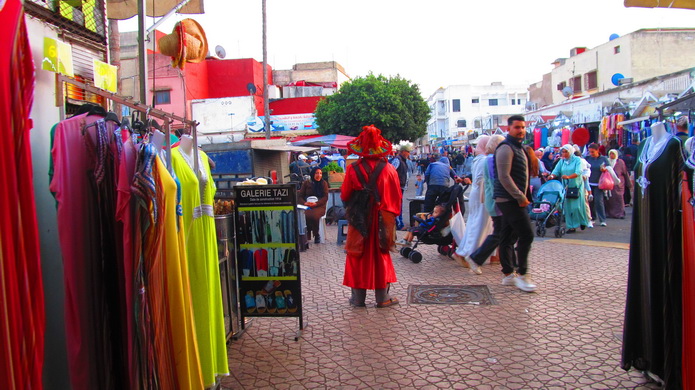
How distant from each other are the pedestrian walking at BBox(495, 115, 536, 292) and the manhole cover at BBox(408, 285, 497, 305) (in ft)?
1.67

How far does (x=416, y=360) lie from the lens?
4480 mm

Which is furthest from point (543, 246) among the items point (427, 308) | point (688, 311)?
point (688, 311)

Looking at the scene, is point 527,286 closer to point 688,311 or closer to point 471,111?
point 688,311

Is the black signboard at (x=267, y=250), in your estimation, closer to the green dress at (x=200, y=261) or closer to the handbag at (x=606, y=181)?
the green dress at (x=200, y=261)

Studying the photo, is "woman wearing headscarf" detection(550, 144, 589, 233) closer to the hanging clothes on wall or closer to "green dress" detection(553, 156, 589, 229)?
"green dress" detection(553, 156, 589, 229)

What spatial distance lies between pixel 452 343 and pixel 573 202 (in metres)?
7.56

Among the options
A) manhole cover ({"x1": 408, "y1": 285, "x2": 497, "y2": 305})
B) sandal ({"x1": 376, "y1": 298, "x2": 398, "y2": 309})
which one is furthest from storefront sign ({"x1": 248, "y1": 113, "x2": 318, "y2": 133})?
sandal ({"x1": 376, "y1": 298, "x2": 398, "y2": 309})

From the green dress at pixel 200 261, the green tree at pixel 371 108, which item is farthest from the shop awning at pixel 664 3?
the green tree at pixel 371 108

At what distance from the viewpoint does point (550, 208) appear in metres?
10.9

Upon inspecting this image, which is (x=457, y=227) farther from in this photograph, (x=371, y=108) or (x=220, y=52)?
(x=220, y=52)

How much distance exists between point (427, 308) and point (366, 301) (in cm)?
78

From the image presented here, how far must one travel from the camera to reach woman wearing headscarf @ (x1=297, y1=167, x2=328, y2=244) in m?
10.9

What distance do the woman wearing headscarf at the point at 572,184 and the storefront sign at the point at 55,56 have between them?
31.6 feet

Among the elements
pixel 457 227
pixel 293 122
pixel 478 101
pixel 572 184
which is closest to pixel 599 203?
pixel 572 184
